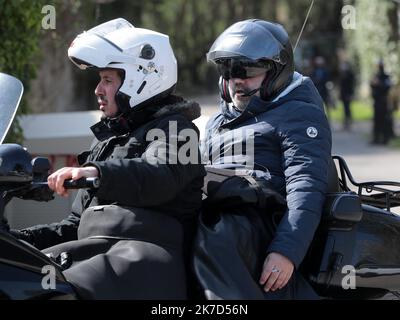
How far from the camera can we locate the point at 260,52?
4.19m

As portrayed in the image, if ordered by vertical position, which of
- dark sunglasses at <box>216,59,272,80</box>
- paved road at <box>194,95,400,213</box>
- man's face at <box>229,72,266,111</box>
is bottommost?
paved road at <box>194,95,400,213</box>

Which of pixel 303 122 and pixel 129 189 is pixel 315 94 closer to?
pixel 303 122

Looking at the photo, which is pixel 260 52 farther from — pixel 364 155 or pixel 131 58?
pixel 364 155

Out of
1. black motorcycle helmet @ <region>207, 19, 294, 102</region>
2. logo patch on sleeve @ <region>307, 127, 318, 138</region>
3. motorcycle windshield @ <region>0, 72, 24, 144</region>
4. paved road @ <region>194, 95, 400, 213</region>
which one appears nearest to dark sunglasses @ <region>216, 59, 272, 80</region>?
black motorcycle helmet @ <region>207, 19, 294, 102</region>

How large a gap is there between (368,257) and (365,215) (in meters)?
0.21

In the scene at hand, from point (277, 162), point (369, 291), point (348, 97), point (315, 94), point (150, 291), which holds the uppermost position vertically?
point (315, 94)

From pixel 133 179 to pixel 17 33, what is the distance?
435 centimetres

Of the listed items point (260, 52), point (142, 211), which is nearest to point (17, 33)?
point (260, 52)

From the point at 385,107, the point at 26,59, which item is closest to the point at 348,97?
the point at 385,107

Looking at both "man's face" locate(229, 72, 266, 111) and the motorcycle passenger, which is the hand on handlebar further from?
"man's face" locate(229, 72, 266, 111)

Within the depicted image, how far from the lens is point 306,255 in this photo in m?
3.93

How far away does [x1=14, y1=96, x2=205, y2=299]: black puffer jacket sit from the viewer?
10.8ft

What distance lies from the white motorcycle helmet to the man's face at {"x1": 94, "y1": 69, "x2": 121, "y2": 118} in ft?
0.12

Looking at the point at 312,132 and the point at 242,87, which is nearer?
the point at 312,132
